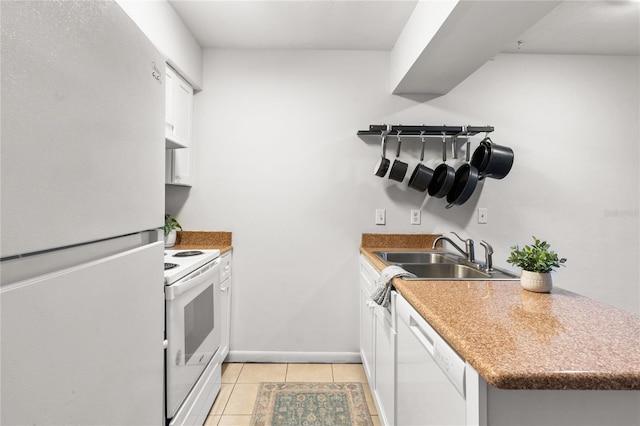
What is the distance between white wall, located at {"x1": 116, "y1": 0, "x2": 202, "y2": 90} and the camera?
1.59 meters

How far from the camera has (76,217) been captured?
66cm

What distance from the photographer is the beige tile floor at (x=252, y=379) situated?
1.80 meters

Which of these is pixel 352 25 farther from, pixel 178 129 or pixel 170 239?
pixel 170 239

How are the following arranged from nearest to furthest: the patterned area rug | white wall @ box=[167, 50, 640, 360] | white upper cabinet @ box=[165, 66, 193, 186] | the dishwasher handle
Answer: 1. the dishwasher handle
2. the patterned area rug
3. white upper cabinet @ box=[165, 66, 193, 186]
4. white wall @ box=[167, 50, 640, 360]

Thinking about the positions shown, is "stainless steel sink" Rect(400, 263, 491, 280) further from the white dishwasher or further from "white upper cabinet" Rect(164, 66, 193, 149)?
"white upper cabinet" Rect(164, 66, 193, 149)

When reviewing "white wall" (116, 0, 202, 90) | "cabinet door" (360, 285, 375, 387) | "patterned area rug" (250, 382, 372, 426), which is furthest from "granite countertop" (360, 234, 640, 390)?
"white wall" (116, 0, 202, 90)

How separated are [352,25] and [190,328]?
2.10 m

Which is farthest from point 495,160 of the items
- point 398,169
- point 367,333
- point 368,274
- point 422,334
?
point 422,334

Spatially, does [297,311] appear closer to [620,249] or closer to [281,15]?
[281,15]

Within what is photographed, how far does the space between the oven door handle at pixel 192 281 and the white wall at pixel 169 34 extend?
127cm

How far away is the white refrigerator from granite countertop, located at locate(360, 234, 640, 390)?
835mm

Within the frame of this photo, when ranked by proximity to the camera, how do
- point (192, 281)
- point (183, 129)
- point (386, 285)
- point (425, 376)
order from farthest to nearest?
point (183, 129) < point (192, 281) < point (386, 285) < point (425, 376)

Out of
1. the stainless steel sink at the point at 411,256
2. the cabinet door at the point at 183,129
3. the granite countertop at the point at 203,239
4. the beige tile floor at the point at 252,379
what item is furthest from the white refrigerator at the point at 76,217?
the stainless steel sink at the point at 411,256

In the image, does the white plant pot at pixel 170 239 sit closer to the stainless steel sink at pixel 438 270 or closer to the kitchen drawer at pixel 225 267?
the kitchen drawer at pixel 225 267
